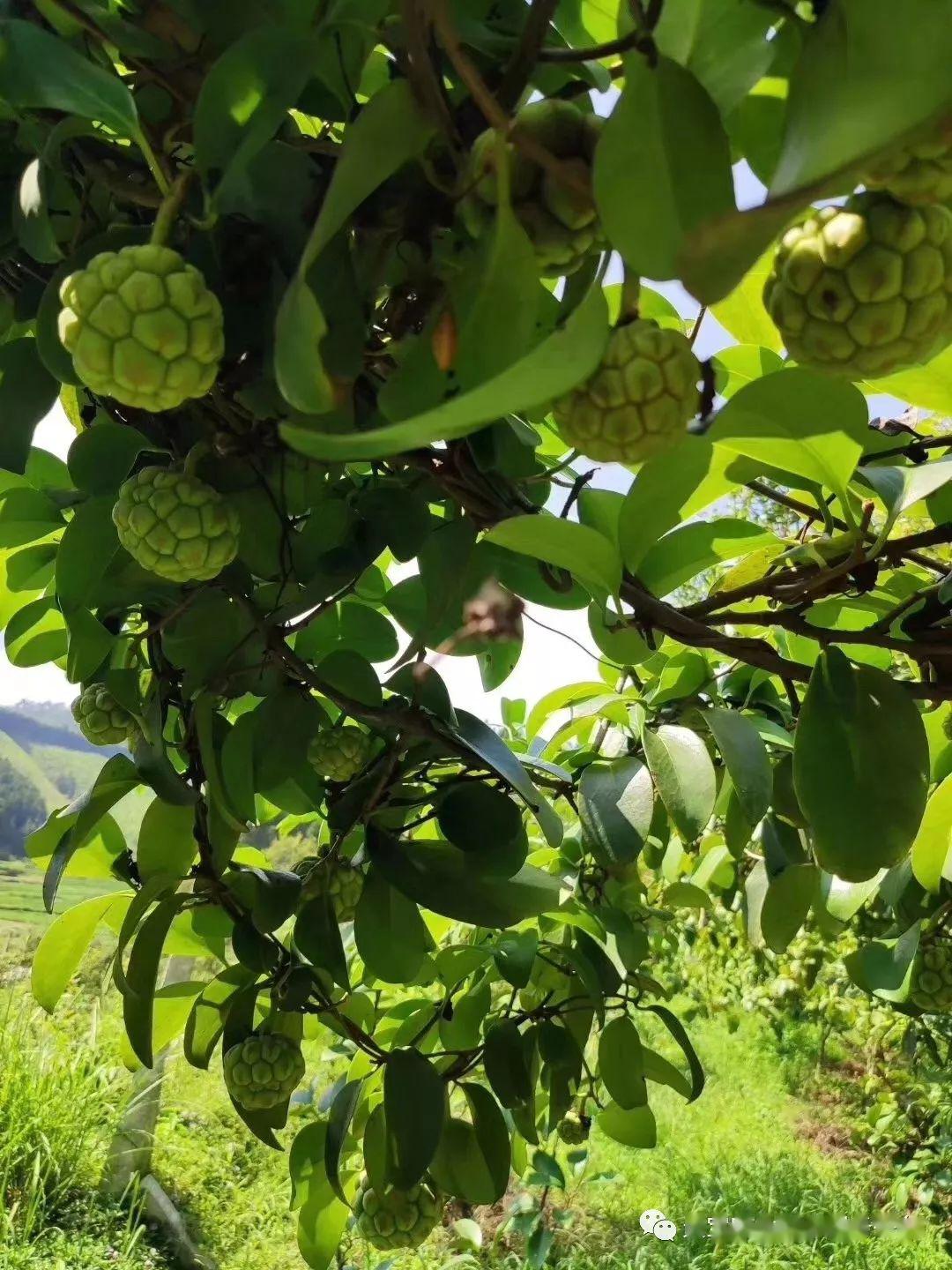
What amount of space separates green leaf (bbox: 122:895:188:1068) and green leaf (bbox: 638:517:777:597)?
0.44 meters

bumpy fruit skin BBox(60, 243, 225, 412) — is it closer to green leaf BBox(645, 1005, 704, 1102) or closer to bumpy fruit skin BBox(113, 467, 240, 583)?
bumpy fruit skin BBox(113, 467, 240, 583)

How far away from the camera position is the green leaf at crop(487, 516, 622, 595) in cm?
36

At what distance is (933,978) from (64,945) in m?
0.92

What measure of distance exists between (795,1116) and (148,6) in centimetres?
465

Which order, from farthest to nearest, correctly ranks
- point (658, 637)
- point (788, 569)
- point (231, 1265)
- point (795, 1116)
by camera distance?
point (795, 1116)
point (231, 1265)
point (658, 637)
point (788, 569)

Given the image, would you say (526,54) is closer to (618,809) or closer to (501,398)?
(501,398)

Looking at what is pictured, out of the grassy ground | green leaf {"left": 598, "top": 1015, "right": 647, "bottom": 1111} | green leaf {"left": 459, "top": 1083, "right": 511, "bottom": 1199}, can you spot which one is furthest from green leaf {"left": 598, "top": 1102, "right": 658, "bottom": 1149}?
the grassy ground

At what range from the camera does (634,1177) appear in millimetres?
3582

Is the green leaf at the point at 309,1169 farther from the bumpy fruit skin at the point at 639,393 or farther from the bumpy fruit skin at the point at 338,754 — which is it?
the bumpy fruit skin at the point at 639,393

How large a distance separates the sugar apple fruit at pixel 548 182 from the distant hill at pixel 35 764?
4.10m

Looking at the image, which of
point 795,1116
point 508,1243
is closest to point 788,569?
point 508,1243

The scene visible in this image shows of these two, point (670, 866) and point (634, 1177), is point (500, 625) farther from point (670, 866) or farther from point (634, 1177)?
point (634, 1177)

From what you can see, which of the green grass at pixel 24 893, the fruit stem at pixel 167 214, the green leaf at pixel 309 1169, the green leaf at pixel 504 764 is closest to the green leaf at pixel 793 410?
the fruit stem at pixel 167 214

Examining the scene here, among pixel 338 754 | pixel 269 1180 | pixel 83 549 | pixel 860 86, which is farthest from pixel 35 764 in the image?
pixel 860 86
